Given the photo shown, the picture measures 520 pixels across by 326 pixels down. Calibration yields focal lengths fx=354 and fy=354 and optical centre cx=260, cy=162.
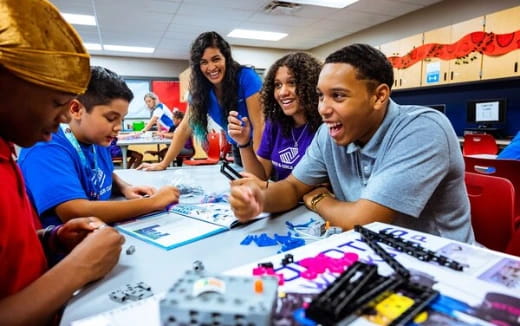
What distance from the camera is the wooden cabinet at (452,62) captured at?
4.64 metres

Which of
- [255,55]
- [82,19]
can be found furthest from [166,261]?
[255,55]

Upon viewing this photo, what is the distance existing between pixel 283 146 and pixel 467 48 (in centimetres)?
415

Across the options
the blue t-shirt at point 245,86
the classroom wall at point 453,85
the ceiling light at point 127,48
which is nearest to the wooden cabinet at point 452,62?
the classroom wall at point 453,85

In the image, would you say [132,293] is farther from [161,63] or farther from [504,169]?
[161,63]

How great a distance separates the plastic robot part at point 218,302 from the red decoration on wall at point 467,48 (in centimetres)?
414

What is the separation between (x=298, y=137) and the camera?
1.84 m

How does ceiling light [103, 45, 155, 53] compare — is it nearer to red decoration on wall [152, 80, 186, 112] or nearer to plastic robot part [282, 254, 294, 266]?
red decoration on wall [152, 80, 186, 112]

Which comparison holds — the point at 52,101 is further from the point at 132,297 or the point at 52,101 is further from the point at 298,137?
the point at 298,137

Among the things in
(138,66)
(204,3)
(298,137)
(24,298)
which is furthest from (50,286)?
(138,66)

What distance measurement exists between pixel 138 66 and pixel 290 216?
899 centimetres

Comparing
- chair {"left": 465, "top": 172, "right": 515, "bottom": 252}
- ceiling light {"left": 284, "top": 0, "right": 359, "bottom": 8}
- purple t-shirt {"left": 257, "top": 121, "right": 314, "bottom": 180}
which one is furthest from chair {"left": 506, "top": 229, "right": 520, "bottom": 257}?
ceiling light {"left": 284, "top": 0, "right": 359, "bottom": 8}

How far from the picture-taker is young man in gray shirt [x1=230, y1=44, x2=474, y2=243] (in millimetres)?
1048

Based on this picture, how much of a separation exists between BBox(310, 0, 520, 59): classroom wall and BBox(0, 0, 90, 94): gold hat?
17.7 feet

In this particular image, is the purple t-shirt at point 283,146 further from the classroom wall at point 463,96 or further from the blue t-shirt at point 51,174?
the classroom wall at point 463,96
